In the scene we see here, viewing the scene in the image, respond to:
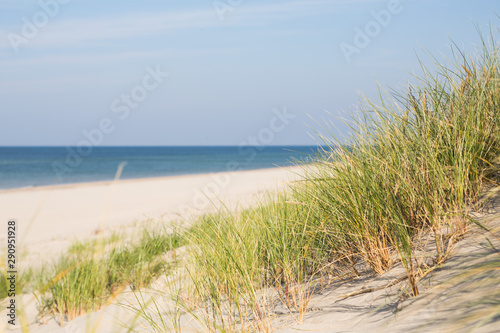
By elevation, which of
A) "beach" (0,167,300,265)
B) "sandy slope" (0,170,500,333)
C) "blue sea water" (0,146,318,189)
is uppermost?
"blue sea water" (0,146,318,189)

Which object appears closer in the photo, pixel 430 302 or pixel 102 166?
pixel 430 302

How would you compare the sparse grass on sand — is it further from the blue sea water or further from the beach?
the beach

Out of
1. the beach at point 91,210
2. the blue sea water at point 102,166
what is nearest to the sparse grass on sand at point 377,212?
the blue sea water at point 102,166

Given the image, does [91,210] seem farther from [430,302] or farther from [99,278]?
[430,302]

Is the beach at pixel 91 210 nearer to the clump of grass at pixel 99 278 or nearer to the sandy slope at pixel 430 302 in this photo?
the clump of grass at pixel 99 278

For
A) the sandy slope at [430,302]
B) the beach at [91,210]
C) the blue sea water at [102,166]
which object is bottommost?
the sandy slope at [430,302]

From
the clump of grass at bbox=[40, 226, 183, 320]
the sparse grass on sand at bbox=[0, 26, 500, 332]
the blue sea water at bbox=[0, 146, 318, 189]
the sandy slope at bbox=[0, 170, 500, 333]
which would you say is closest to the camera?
the sandy slope at bbox=[0, 170, 500, 333]

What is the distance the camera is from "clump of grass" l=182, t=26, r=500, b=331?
6.62ft

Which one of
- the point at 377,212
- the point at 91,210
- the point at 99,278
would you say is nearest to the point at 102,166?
the point at 91,210

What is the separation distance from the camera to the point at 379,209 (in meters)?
2.02

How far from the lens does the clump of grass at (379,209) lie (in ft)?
6.62

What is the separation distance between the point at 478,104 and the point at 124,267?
3.16m

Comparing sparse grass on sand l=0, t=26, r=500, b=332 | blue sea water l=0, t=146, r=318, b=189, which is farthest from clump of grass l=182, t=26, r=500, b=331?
blue sea water l=0, t=146, r=318, b=189

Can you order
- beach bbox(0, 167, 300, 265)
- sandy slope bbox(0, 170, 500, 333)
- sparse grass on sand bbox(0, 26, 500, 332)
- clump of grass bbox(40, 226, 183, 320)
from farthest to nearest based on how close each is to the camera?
beach bbox(0, 167, 300, 265)
clump of grass bbox(40, 226, 183, 320)
sparse grass on sand bbox(0, 26, 500, 332)
sandy slope bbox(0, 170, 500, 333)
